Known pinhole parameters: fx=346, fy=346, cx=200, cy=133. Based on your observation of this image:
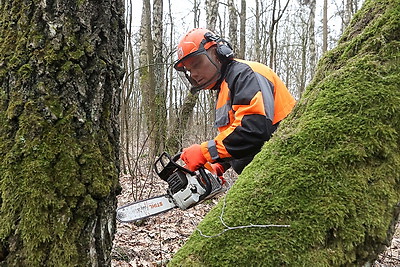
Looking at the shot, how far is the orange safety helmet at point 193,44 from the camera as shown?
3.15 metres

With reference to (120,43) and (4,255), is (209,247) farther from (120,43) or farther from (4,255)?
(120,43)

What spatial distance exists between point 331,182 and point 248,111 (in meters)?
1.52

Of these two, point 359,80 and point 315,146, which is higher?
point 359,80

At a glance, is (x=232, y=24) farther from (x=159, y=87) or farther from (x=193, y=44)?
(x=193, y=44)

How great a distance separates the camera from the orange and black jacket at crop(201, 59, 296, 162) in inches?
103

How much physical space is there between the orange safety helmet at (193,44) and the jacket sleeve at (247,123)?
1.95ft

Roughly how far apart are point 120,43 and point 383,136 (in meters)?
1.11

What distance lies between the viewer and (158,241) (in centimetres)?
413

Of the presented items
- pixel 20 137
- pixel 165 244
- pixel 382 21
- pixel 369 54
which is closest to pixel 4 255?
pixel 20 137

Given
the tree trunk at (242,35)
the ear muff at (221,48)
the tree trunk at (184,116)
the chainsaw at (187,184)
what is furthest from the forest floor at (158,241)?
the tree trunk at (242,35)

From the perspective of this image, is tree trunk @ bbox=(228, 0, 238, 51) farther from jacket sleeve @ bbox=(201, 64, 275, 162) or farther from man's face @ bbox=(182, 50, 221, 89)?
→ jacket sleeve @ bbox=(201, 64, 275, 162)

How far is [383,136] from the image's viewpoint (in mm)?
1185

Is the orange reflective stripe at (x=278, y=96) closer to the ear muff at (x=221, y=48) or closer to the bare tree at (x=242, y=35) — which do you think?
the ear muff at (x=221, y=48)

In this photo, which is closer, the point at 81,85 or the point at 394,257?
the point at 81,85
